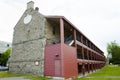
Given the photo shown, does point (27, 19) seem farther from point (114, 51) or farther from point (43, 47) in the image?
point (114, 51)

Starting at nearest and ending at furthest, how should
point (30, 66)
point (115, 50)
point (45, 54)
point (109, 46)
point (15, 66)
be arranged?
point (45, 54)
point (30, 66)
point (15, 66)
point (115, 50)
point (109, 46)

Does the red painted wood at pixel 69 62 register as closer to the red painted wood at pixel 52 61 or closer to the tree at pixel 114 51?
the red painted wood at pixel 52 61

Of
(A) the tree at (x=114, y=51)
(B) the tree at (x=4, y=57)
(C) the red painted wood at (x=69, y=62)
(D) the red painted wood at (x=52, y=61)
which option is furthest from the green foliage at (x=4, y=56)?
(A) the tree at (x=114, y=51)

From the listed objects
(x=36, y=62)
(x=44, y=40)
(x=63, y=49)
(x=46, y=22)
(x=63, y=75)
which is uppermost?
(x=46, y=22)

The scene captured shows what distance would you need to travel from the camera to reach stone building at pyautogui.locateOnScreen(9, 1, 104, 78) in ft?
65.3

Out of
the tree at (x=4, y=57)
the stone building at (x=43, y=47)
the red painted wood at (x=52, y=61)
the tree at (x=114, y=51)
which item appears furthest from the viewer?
the tree at (x=114, y=51)

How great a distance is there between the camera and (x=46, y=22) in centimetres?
2298

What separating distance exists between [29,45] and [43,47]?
12.1 feet

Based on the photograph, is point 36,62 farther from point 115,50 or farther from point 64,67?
point 115,50

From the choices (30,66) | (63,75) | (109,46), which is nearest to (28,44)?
(30,66)

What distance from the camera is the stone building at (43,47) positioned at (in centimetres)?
1989

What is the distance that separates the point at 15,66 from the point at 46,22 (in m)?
10.1

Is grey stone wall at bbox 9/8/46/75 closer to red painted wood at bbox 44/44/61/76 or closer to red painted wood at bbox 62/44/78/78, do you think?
red painted wood at bbox 44/44/61/76

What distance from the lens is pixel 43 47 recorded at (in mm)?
22156
